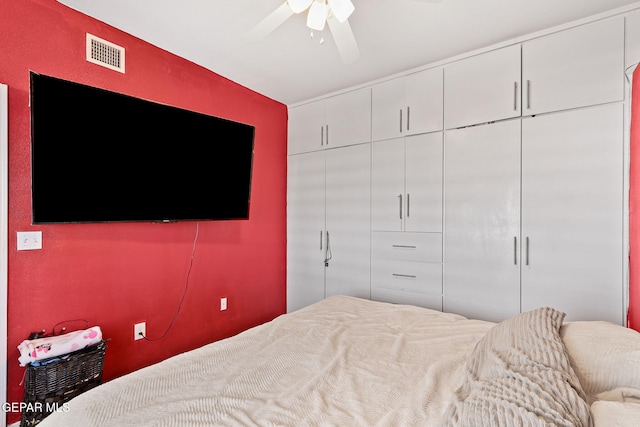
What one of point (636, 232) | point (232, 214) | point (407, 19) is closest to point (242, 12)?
point (407, 19)

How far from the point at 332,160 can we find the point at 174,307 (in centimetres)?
199

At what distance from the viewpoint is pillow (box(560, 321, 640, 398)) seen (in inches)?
39.7

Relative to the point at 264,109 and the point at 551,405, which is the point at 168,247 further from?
the point at 551,405

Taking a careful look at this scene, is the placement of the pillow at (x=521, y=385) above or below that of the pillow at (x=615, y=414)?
above

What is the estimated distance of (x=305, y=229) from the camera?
345 centimetres

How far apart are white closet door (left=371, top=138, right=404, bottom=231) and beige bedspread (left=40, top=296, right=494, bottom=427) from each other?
1196mm

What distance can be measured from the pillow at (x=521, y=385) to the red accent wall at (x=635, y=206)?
0.68 meters

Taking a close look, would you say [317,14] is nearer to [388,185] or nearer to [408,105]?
[408,105]

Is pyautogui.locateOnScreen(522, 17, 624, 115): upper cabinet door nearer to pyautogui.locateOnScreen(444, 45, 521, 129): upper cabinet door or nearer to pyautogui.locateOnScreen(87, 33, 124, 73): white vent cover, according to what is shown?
pyautogui.locateOnScreen(444, 45, 521, 129): upper cabinet door

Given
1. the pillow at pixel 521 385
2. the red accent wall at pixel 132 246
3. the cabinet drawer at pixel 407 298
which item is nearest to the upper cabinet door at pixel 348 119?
the red accent wall at pixel 132 246

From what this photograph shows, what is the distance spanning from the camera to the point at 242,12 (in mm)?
1961

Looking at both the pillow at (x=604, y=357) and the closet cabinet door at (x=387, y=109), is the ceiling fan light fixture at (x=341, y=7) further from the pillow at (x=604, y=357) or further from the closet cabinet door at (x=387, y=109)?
the pillow at (x=604, y=357)

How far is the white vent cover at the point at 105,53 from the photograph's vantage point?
2053mm

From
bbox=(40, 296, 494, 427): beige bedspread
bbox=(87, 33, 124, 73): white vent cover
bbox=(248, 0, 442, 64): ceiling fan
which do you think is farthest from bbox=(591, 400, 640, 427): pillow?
bbox=(87, 33, 124, 73): white vent cover
